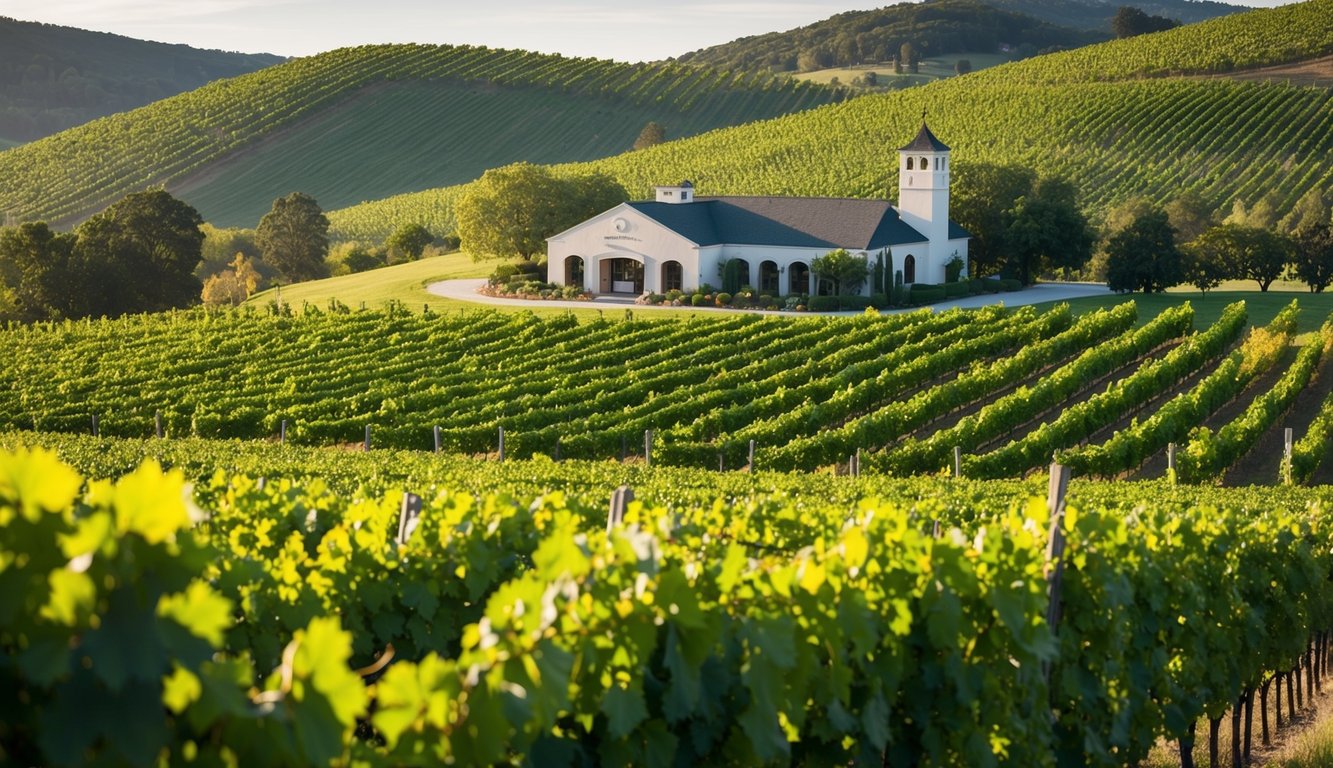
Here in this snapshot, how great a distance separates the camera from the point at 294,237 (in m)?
73.9

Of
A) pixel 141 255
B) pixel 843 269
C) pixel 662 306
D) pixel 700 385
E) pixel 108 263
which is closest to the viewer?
pixel 700 385

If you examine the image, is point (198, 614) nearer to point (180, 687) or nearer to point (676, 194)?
point (180, 687)

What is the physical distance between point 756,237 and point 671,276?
339 centimetres

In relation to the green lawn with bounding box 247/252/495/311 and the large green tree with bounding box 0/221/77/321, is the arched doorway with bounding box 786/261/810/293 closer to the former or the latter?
the green lawn with bounding box 247/252/495/311

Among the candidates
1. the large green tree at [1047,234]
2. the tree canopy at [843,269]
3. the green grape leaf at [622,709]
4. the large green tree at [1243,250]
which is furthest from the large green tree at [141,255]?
the green grape leaf at [622,709]

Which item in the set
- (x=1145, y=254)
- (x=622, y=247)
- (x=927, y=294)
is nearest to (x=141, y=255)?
(x=622, y=247)

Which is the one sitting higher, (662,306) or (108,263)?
(108,263)

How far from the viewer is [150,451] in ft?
72.8

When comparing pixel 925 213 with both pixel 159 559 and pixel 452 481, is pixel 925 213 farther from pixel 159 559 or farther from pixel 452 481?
pixel 159 559

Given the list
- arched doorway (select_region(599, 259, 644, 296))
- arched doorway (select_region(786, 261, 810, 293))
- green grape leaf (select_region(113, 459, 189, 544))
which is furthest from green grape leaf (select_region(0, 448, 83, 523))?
arched doorway (select_region(599, 259, 644, 296))

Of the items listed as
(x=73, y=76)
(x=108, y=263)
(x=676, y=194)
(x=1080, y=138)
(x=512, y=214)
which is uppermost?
(x=73, y=76)

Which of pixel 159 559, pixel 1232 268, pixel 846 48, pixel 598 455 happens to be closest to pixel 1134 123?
pixel 1232 268

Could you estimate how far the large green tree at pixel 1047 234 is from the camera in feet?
178

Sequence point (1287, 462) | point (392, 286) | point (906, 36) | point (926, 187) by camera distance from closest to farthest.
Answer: point (1287, 462)
point (926, 187)
point (392, 286)
point (906, 36)
